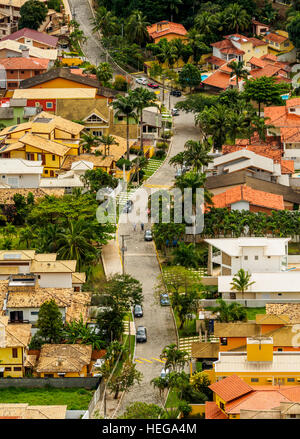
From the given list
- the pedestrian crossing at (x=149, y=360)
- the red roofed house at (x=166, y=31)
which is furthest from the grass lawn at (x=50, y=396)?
the red roofed house at (x=166, y=31)

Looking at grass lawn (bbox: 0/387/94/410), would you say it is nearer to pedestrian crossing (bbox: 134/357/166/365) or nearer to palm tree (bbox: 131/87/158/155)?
pedestrian crossing (bbox: 134/357/166/365)

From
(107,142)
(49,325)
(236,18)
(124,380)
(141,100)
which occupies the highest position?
(236,18)

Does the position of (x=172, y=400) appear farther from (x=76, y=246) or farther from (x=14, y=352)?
(x=76, y=246)

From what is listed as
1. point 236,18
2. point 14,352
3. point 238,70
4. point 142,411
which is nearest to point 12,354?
point 14,352

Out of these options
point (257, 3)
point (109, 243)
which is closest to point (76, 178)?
point (109, 243)

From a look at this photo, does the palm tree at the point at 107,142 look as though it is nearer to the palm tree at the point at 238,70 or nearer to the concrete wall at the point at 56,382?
the palm tree at the point at 238,70
